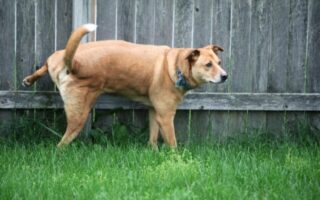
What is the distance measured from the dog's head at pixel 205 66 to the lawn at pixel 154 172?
0.75m

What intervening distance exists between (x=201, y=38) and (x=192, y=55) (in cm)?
65

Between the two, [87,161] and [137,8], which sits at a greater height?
[137,8]

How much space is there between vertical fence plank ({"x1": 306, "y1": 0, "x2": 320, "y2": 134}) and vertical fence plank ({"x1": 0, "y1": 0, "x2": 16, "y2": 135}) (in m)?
3.42

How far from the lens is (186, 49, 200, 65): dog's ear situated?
638 cm

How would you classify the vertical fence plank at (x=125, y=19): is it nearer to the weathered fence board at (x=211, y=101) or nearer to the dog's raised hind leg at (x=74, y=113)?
the weathered fence board at (x=211, y=101)

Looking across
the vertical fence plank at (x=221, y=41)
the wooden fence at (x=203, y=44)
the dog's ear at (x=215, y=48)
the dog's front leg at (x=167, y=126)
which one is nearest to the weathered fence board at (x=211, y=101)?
the wooden fence at (x=203, y=44)

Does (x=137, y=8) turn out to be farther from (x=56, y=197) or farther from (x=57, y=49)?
(x=56, y=197)

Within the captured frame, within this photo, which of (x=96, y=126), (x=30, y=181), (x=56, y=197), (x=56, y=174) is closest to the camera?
(x=56, y=197)

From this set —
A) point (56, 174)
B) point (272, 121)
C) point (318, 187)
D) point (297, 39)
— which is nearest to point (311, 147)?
point (272, 121)

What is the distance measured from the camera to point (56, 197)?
4.48 m

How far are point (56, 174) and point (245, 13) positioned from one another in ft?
10.3

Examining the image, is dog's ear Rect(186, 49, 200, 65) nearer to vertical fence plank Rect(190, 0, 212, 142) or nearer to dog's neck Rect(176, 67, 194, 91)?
dog's neck Rect(176, 67, 194, 91)

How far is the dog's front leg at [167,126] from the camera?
6.49 meters

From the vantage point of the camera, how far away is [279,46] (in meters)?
7.15
